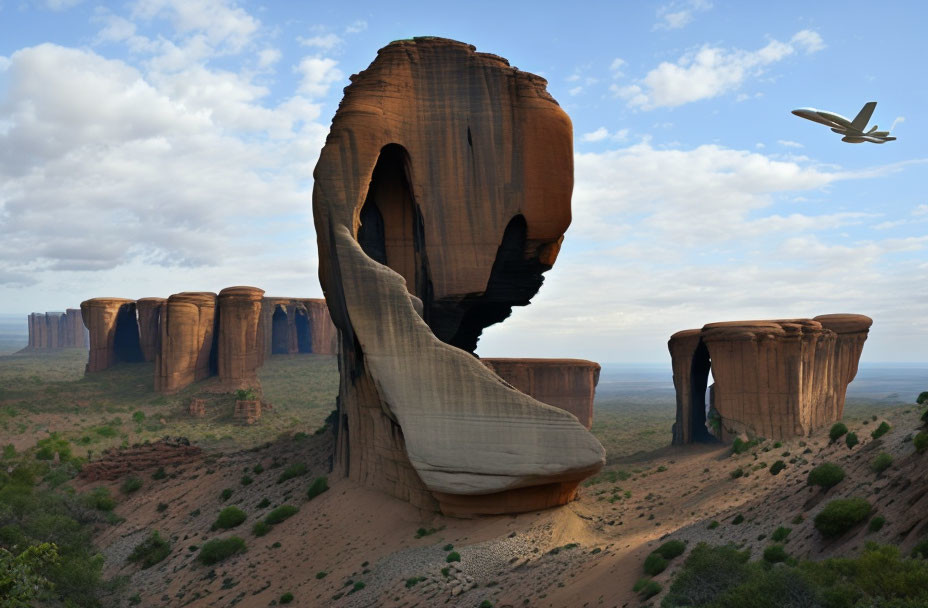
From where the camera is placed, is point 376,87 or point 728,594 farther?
point 376,87

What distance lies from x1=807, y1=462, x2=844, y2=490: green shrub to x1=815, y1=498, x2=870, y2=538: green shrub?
3.14 m

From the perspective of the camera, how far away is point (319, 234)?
92.7 ft

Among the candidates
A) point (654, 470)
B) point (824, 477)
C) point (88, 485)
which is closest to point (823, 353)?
point (654, 470)

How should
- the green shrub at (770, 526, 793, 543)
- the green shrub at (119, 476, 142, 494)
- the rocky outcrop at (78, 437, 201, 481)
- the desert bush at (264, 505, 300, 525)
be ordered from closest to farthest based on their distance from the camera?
the green shrub at (770, 526, 793, 543) < the desert bush at (264, 505, 300, 525) < the green shrub at (119, 476, 142, 494) < the rocky outcrop at (78, 437, 201, 481)

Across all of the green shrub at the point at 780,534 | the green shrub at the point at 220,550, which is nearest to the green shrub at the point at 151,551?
the green shrub at the point at 220,550

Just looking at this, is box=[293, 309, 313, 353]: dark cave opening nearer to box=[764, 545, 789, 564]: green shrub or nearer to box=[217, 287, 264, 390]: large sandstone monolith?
box=[217, 287, 264, 390]: large sandstone monolith

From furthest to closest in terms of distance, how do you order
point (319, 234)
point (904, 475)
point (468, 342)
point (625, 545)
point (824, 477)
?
point (468, 342) < point (319, 234) < point (625, 545) < point (824, 477) < point (904, 475)

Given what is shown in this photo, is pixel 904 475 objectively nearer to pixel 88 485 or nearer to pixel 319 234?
pixel 319 234

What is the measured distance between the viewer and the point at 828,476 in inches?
789

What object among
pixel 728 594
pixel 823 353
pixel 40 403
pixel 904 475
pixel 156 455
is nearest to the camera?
pixel 728 594

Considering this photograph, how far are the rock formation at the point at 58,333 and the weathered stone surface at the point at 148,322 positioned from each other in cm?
9799

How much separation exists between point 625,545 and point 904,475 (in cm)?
803

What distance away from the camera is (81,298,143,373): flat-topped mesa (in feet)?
267

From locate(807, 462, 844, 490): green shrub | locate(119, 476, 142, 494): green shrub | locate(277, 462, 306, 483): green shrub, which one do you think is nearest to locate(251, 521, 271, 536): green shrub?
locate(277, 462, 306, 483): green shrub
